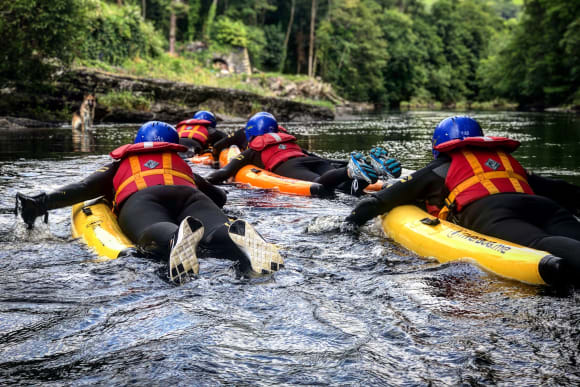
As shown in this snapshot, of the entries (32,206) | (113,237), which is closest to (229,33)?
(32,206)

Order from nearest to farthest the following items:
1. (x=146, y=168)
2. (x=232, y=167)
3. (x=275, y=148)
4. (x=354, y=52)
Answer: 1. (x=146, y=168)
2. (x=232, y=167)
3. (x=275, y=148)
4. (x=354, y=52)

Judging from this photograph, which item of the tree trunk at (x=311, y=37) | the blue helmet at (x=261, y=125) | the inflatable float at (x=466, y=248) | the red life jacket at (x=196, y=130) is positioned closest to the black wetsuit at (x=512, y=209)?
the inflatable float at (x=466, y=248)

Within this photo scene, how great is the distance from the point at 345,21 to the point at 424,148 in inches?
1752

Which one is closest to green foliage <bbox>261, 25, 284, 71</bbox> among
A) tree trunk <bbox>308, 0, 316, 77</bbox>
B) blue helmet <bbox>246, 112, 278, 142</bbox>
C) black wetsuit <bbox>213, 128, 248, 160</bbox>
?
tree trunk <bbox>308, 0, 316, 77</bbox>

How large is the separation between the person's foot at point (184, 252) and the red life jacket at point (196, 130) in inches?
311

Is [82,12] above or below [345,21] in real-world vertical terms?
below

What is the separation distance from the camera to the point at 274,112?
25984 millimetres

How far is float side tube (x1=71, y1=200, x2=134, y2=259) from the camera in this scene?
4.24 metres

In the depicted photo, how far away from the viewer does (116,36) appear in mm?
29328

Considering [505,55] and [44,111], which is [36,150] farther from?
[505,55]

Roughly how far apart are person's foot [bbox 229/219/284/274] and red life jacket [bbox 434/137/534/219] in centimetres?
172

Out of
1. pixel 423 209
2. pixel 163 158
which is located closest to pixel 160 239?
pixel 163 158

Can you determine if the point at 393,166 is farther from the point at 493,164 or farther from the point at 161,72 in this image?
the point at 161,72

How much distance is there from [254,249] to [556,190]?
2.75 metres
